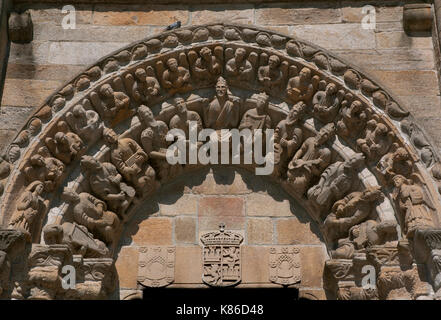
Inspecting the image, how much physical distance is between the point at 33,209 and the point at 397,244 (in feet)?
10.9

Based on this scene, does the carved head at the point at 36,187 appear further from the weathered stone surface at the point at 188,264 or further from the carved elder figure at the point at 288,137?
the carved elder figure at the point at 288,137

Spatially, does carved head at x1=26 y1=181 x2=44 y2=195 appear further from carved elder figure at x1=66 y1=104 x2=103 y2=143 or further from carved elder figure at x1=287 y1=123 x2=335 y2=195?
carved elder figure at x1=287 y1=123 x2=335 y2=195

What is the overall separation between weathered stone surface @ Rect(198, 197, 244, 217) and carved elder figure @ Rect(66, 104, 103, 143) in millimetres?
1283

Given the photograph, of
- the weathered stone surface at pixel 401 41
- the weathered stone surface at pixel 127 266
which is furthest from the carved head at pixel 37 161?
the weathered stone surface at pixel 401 41

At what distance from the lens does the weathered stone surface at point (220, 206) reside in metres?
9.20

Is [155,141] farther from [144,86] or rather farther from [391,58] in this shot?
[391,58]

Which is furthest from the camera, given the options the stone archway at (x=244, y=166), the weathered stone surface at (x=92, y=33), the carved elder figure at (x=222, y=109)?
the weathered stone surface at (x=92, y=33)

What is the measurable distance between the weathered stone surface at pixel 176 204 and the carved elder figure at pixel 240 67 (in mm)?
1339

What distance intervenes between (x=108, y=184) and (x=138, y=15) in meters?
Result: 1.92

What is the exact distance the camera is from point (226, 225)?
9.12 metres

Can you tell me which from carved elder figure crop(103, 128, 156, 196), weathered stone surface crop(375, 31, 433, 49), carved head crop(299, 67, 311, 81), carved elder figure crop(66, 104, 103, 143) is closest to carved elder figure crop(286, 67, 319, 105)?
carved head crop(299, 67, 311, 81)

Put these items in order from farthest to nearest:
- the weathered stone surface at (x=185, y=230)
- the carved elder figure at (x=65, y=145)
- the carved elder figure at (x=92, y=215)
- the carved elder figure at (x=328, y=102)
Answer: the weathered stone surface at (x=185, y=230) → the carved elder figure at (x=328, y=102) → the carved elder figure at (x=65, y=145) → the carved elder figure at (x=92, y=215)
